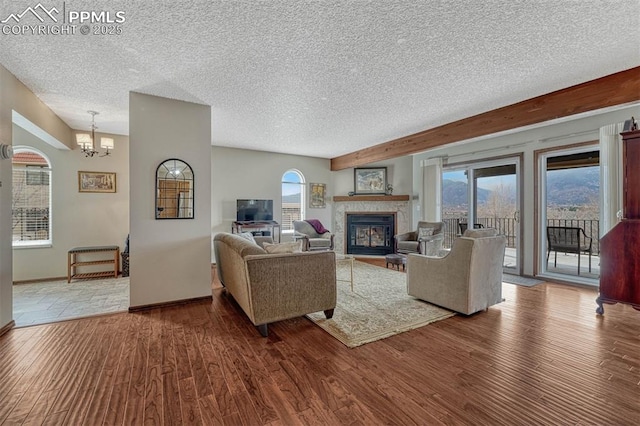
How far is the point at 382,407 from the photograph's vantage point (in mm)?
1646

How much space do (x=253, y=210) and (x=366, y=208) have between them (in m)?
2.89

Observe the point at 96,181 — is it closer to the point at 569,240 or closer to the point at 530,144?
the point at 530,144

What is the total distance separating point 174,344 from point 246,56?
2.73 metres

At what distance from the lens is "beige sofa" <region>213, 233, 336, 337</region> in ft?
Result: 8.44

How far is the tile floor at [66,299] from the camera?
123 inches

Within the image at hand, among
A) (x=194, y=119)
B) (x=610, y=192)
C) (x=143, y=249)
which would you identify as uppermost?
(x=194, y=119)

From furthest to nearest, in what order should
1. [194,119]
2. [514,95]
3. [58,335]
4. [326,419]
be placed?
1. [194,119]
2. [514,95]
3. [58,335]
4. [326,419]

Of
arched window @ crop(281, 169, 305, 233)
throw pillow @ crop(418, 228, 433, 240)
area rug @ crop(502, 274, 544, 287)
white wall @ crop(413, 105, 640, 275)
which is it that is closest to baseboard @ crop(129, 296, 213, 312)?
arched window @ crop(281, 169, 305, 233)

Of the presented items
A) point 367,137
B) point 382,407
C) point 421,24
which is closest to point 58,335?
point 382,407

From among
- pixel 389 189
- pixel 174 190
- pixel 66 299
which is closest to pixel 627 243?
pixel 389 189

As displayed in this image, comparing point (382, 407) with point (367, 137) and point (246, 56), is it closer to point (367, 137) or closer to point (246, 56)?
point (246, 56)

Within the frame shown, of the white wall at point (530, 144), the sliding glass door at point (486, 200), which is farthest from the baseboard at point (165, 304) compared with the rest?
the white wall at point (530, 144)

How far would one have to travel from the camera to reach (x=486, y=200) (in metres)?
5.50

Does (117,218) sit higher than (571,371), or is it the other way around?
(117,218)
